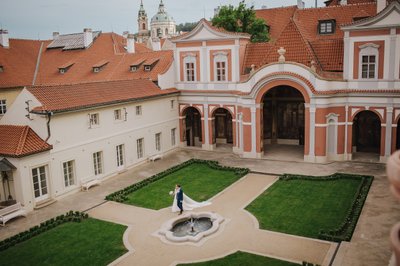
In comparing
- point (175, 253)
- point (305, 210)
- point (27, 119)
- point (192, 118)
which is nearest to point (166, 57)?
point (192, 118)

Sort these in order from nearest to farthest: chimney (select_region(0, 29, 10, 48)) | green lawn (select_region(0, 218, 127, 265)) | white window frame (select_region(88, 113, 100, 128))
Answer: green lawn (select_region(0, 218, 127, 265)), white window frame (select_region(88, 113, 100, 128)), chimney (select_region(0, 29, 10, 48))

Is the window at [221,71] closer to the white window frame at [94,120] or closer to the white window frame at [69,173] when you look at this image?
the white window frame at [94,120]

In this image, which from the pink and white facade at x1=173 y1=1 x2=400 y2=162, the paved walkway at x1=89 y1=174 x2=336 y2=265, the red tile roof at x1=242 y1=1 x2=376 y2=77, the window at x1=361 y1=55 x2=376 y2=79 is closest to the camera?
the paved walkway at x1=89 y1=174 x2=336 y2=265

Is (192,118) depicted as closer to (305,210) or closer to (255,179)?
(255,179)

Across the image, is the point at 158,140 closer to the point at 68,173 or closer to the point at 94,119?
the point at 94,119

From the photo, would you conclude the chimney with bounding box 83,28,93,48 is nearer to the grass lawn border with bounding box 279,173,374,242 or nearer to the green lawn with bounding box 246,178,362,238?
the grass lawn border with bounding box 279,173,374,242

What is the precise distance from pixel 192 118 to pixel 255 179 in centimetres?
1339

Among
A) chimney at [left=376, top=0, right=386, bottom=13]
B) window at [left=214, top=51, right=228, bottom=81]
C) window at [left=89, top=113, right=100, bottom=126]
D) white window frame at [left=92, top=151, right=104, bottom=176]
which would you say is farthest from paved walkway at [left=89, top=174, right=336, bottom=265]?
chimney at [left=376, top=0, right=386, bottom=13]

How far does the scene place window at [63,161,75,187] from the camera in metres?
24.8

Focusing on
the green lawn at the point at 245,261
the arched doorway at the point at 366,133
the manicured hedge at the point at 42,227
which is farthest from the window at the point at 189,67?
the green lawn at the point at 245,261

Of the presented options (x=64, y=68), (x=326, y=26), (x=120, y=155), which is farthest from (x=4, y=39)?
(x=326, y=26)

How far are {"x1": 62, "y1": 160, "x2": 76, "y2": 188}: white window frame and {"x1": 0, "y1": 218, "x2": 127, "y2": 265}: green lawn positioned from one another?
5.16 m

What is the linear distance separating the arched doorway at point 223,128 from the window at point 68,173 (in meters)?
15.8

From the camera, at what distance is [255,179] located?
2703cm
